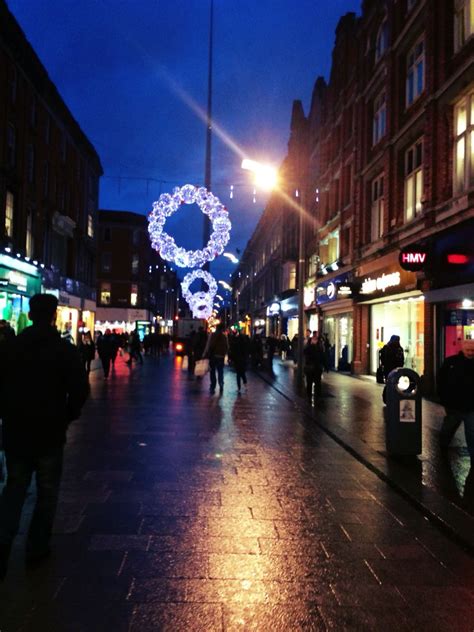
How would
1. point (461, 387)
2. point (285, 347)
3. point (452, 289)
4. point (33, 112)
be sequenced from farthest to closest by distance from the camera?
point (285, 347), point (33, 112), point (452, 289), point (461, 387)

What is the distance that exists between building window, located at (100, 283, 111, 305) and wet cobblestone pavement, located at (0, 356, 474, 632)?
198 ft

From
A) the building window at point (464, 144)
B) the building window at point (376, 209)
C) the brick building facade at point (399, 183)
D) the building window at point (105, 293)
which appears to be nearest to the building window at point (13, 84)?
the brick building facade at point (399, 183)

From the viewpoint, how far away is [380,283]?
19.7 m

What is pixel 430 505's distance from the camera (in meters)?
5.93

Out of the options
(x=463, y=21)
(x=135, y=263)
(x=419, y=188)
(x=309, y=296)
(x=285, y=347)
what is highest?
(x=135, y=263)

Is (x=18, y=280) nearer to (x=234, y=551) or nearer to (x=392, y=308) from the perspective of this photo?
(x=392, y=308)

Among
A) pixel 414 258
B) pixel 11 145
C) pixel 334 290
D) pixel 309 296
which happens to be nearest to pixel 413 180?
pixel 414 258

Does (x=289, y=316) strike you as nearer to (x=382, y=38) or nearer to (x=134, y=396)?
(x=382, y=38)

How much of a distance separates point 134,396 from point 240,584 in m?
11.9

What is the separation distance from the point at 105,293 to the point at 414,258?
5633 centimetres

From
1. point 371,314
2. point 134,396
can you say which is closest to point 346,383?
point 371,314

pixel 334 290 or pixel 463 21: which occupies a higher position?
pixel 463 21

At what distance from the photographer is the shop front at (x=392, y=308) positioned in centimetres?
1723

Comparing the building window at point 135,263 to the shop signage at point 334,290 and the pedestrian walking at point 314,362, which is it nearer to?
the shop signage at point 334,290
